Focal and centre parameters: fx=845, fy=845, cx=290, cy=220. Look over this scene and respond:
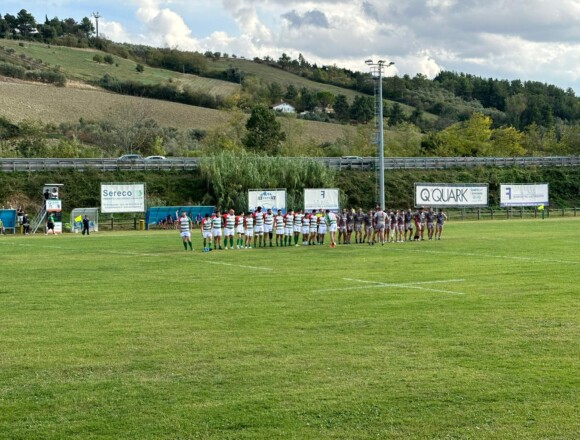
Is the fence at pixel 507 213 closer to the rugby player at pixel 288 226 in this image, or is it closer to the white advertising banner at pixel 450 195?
the white advertising banner at pixel 450 195

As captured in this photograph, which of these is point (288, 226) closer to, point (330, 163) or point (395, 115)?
point (330, 163)

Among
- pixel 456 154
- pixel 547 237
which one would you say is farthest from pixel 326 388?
pixel 456 154

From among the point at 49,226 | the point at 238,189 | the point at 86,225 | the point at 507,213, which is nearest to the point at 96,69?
the point at 238,189

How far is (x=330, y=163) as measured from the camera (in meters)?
79.0

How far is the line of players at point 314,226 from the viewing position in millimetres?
38406

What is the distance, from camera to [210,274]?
25.5 metres

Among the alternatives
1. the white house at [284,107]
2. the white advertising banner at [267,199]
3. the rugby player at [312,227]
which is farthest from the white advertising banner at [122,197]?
the white house at [284,107]

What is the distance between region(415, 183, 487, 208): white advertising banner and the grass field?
43.3 meters

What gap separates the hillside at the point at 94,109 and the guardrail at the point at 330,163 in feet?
86.4

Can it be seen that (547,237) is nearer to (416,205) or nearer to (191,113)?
(416,205)

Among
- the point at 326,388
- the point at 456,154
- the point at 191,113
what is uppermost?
the point at 191,113

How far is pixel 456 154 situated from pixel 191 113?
1598 inches

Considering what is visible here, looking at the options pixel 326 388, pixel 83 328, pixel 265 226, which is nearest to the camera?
pixel 326 388

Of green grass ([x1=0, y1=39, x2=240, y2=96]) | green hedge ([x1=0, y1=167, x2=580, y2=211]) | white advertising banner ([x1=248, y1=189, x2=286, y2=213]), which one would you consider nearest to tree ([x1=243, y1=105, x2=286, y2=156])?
green hedge ([x1=0, y1=167, x2=580, y2=211])
